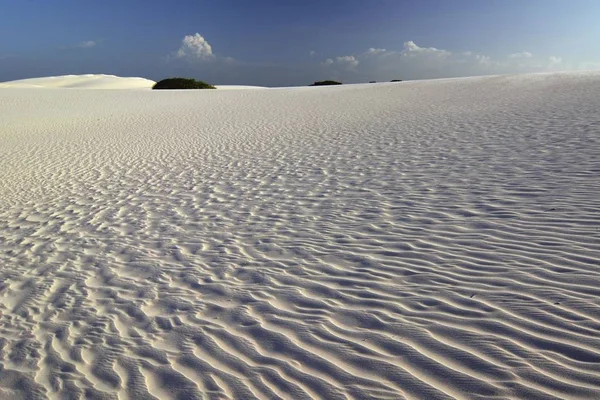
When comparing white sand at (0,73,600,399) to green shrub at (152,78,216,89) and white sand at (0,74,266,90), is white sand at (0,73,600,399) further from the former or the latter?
white sand at (0,74,266,90)

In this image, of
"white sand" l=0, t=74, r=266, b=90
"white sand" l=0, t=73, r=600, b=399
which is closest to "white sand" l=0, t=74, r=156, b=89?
"white sand" l=0, t=74, r=266, b=90

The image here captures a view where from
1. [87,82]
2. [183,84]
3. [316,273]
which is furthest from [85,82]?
[316,273]

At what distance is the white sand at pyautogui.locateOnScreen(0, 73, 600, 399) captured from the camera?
3.19 metres

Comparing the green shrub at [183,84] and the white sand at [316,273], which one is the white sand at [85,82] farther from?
the white sand at [316,273]

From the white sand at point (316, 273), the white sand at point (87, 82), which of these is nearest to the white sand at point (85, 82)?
the white sand at point (87, 82)

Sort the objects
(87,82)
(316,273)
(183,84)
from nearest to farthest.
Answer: (316,273) → (183,84) → (87,82)

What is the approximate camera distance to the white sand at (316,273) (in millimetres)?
3193

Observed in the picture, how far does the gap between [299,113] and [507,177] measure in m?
13.8

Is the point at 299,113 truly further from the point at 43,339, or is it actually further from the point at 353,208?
the point at 43,339

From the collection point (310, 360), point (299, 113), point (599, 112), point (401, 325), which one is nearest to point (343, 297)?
point (401, 325)

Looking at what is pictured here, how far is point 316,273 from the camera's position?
476 centimetres

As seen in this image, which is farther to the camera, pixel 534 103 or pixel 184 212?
pixel 534 103

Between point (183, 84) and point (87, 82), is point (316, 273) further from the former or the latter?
point (87, 82)

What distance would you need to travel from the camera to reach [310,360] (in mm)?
3322
